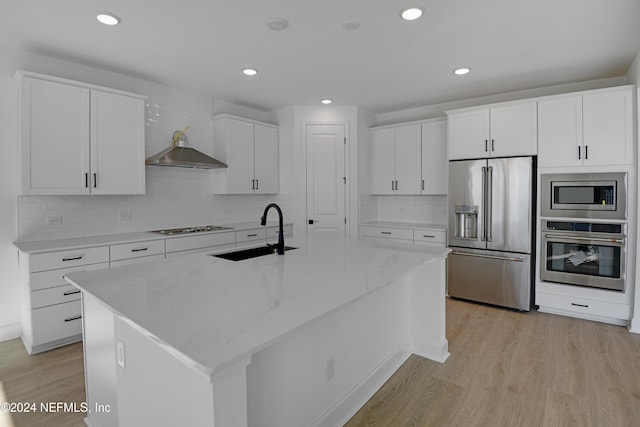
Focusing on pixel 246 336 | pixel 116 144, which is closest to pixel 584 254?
pixel 246 336

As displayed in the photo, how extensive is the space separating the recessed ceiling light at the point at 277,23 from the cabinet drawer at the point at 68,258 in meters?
2.40

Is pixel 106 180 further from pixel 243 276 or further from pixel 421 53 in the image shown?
pixel 421 53

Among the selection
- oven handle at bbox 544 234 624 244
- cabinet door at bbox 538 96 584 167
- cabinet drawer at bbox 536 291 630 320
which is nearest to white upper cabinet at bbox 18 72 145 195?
cabinet door at bbox 538 96 584 167

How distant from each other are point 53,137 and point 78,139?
0.18 m

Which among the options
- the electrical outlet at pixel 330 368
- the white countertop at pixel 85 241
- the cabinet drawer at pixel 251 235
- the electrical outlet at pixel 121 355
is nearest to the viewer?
the electrical outlet at pixel 121 355

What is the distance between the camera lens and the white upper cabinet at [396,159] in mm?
4805

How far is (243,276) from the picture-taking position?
1738mm

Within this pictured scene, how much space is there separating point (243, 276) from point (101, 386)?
0.88 m

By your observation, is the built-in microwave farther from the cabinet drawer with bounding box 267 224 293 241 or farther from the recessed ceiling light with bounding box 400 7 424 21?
the cabinet drawer with bounding box 267 224 293 241

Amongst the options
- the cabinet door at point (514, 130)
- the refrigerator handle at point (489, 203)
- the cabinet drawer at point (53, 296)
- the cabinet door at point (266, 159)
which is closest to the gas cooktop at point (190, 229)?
the cabinet door at point (266, 159)

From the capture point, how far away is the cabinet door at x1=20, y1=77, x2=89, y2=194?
111 inches

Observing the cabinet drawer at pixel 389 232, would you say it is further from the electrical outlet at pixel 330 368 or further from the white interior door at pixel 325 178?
the electrical outlet at pixel 330 368

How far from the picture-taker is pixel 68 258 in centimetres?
287

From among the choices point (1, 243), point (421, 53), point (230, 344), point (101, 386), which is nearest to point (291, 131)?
point (421, 53)
